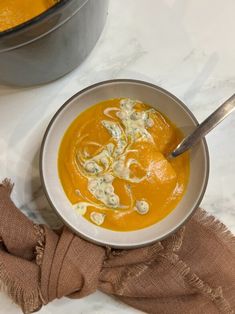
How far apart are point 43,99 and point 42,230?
234mm

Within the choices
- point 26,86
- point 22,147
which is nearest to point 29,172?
point 22,147

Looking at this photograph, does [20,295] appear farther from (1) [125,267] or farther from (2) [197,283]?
(2) [197,283]

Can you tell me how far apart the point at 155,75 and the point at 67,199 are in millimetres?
275

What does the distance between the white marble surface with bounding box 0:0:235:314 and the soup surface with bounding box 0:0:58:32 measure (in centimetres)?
21

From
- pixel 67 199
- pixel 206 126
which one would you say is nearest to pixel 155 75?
pixel 206 126

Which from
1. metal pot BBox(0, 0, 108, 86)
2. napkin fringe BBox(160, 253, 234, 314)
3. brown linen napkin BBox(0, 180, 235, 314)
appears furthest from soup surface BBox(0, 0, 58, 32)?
napkin fringe BBox(160, 253, 234, 314)

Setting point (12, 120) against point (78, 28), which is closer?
point (78, 28)

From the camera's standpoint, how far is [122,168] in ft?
2.57

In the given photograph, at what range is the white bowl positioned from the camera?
2.55 ft

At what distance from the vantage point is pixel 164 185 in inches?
30.6

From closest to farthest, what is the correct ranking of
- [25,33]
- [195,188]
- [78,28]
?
[25,33] < [78,28] < [195,188]

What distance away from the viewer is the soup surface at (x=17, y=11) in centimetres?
65

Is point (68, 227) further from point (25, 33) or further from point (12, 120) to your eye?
point (25, 33)

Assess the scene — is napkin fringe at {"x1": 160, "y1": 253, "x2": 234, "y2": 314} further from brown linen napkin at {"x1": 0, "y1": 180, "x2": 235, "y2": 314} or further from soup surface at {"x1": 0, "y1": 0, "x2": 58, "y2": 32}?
soup surface at {"x1": 0, "y1": 0, "x2": 58, "y2": 32}
